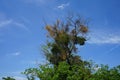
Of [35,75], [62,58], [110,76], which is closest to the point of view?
[110,76]

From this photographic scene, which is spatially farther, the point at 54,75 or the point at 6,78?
the point at 6,78

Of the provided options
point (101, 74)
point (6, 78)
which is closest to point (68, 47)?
point (6, 78)

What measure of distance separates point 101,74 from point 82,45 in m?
12.1

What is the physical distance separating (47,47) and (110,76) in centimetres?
1354

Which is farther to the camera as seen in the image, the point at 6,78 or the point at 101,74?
the point at 6,78

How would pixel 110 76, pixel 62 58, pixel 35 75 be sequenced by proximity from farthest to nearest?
1. pixel 62 58
2. pixel 35 75
3. pixel 110 76

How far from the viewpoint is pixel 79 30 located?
1687 inches

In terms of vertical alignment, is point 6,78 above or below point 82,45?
below

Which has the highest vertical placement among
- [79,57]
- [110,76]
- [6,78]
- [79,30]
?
[79,30]

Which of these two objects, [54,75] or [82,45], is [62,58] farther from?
[54,75]

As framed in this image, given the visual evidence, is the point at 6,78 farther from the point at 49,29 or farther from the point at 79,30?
the point at 79,30

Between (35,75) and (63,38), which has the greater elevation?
(63,38)

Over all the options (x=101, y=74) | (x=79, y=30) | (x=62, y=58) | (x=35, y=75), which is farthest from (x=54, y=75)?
(x=79, y=30)

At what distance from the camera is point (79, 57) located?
41.7 m
